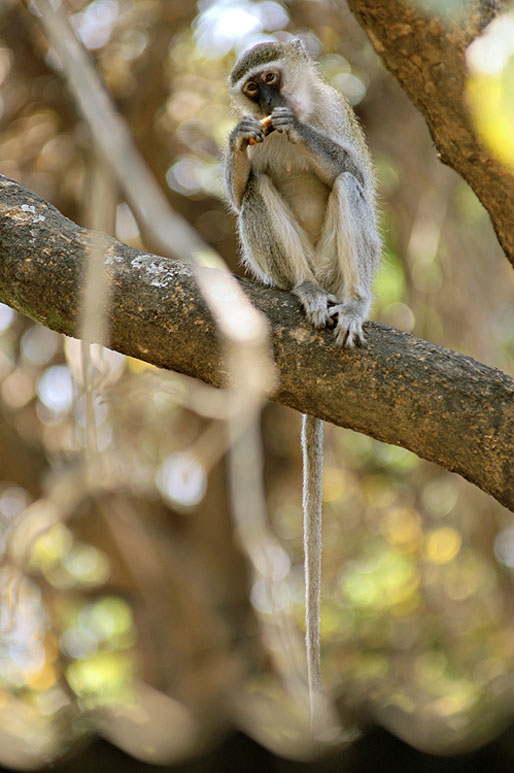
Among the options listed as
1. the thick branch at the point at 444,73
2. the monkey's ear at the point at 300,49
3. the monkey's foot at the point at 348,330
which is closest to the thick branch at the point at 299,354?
the monkey's foot at the point at 348,330

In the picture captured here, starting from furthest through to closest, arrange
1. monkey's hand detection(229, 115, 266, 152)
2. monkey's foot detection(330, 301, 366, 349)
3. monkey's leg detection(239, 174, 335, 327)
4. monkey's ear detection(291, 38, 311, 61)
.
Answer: monkey's ear detection(291, 38, 311, 61)
monkey's leg detection(239, 174, 335, 327)
monkey's hand detection(229, 115, 266, 152)
monkey's foot detection(330, 301, 366, 349)

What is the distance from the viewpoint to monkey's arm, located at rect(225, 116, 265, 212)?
494 centimetres

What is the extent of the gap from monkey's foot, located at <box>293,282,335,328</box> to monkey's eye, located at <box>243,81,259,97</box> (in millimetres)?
1413

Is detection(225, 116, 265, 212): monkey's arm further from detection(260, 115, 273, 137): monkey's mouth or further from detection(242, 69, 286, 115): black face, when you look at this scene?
detection(242, 69, 286, 115): black face

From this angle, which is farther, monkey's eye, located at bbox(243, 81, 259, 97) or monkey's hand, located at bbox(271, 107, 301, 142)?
monkey's eye, located at bbox(243, 81, 259, 97)

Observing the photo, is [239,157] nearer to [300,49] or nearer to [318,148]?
[318,148]

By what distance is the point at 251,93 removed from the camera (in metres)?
5.65

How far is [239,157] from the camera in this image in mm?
5184

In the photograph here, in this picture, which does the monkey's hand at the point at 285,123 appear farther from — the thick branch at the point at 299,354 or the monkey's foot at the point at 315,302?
the thick branch at the point at 299,354

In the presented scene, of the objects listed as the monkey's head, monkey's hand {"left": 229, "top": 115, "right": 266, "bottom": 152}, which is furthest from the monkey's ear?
monkey's hand {"left": 229, "top": 115, "right": 266, "bottom": 152}

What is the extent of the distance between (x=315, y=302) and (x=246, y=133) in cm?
108

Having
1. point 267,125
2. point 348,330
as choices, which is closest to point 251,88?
point 267,125

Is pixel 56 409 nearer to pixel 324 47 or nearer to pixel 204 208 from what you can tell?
pixel 204 208

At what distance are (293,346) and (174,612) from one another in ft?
24.1
